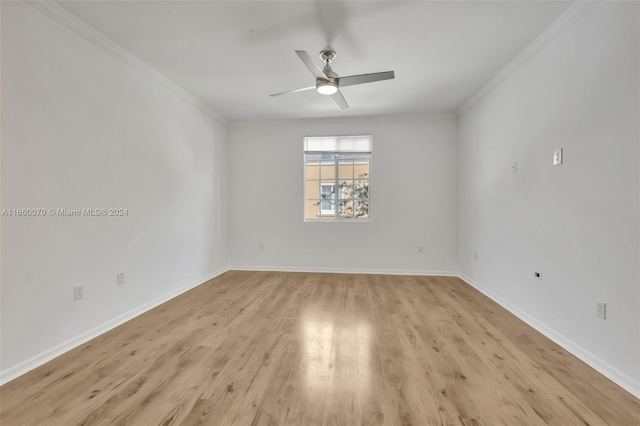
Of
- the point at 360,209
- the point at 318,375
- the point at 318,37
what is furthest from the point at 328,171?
the point at 318,375

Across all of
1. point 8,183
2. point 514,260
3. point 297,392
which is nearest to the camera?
point 297,392

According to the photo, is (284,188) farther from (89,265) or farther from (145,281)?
(89,265)

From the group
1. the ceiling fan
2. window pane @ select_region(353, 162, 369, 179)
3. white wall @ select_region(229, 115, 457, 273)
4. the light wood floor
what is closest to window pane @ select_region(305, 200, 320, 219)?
white wall @ select_region(229, 115, 457, 273)

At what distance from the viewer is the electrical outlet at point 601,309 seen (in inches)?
75.7

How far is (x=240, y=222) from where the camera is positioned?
524 centimetres

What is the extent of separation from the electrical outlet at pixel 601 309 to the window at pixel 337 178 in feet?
10.9

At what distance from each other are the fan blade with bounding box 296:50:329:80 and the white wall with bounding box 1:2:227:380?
1836mm

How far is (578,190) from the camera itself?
2.18 m

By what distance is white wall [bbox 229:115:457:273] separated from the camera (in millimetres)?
4836

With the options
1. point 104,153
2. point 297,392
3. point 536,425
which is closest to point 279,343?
point 297,392

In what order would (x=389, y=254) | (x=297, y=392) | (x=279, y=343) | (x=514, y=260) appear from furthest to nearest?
(x=389, y=254)
(x=514, y=260)
(x=279, y=343)
(x=297, y=392)

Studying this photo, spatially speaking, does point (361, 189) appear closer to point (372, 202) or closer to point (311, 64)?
point (372, 202)

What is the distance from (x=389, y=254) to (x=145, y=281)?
3.57 meters

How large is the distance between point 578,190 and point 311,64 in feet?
7.53
